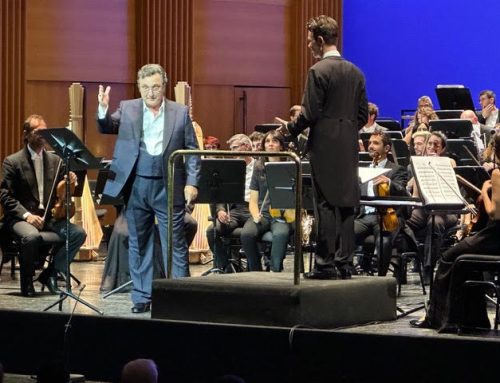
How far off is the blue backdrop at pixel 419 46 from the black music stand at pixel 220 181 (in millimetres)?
6502

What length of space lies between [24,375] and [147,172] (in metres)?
1.47

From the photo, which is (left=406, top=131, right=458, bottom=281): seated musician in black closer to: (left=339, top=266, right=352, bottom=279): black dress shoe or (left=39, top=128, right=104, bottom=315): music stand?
(left=339, top=266, right=352, bottom=279): black dress shoe

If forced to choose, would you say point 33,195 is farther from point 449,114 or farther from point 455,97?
point 455,97

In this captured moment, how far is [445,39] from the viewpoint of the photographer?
1502 centimetres

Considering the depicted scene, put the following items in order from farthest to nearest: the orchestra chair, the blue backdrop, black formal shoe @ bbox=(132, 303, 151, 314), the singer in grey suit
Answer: the blue backdrop < the singer in grey suit < black formal shoe @ bbox=(132, 303, 151, 314) < the orchestra chair

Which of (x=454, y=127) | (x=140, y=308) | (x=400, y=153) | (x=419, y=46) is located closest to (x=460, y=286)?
(x=140, y=308)

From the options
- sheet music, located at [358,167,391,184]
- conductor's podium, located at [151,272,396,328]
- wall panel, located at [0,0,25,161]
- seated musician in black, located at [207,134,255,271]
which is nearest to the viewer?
conductor's podium, located at [151,272,396,328]

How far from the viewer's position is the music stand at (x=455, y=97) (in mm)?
13000

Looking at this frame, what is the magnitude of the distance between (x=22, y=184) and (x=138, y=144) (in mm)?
1534

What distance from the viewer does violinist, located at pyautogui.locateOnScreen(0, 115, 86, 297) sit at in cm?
871

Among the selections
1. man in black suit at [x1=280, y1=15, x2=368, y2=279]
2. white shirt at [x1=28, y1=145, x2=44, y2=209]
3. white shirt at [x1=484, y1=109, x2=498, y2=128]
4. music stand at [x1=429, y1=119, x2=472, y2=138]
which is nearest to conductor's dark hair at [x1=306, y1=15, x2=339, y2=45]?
man in black suit at [x1=280, y1=15, x2=368, y2=279]

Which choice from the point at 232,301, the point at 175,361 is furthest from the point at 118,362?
the point at 232,301

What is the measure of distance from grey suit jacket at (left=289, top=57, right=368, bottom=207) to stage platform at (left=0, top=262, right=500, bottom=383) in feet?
2.72

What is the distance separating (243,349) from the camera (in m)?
6.57
